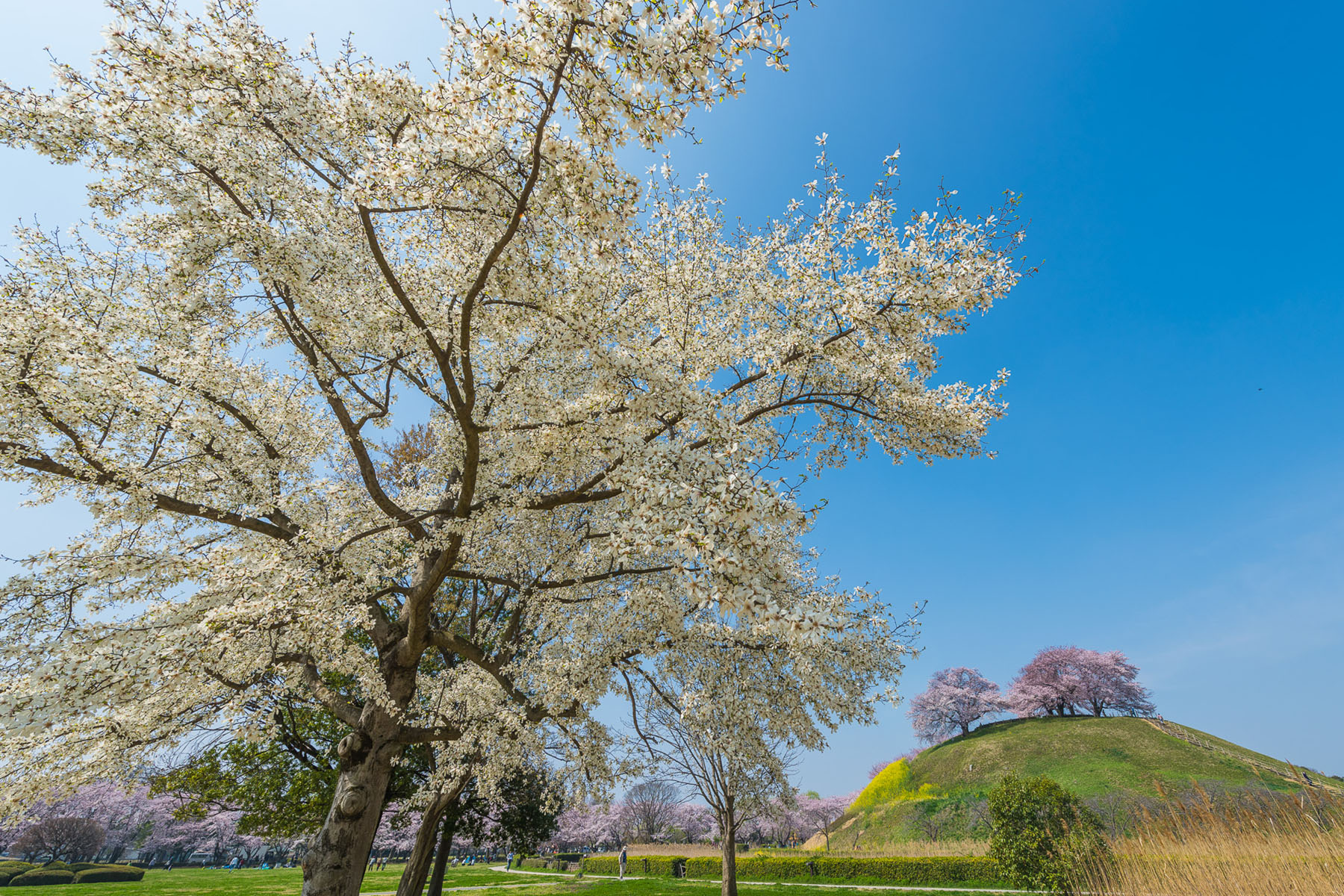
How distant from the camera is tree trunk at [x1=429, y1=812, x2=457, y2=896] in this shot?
1639 centimetres

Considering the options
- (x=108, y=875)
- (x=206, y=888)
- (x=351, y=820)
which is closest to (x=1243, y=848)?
(x=351, y=820)

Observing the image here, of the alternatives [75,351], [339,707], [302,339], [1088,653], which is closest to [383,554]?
[339,707]

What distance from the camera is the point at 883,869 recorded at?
23.8 metres

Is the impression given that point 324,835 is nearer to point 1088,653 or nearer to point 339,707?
point 339,707

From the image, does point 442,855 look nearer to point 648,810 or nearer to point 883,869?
point 883,869

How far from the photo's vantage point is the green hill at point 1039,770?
28.8 metres

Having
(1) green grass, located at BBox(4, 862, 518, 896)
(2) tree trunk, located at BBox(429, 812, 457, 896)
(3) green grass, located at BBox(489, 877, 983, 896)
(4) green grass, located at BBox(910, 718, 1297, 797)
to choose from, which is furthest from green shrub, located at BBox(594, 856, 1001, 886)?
(2) tree trunk, located at BBox(429, 812, 457, 896)

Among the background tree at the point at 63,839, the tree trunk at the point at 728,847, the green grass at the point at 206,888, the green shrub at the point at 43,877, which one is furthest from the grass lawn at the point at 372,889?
the background tree at the point at 63,839

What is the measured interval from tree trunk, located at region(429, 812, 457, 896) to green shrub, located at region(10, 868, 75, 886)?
22.8 meters

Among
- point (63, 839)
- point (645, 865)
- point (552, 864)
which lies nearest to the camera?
point (645, 865)

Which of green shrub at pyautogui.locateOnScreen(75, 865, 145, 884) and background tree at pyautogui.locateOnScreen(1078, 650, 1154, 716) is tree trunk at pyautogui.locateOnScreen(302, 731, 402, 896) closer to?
green shrub at pyautogui.locateOnScreen(75, 865, 145, 884)

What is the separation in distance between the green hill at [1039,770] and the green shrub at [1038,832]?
49.1 feet

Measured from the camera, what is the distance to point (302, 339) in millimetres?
8359

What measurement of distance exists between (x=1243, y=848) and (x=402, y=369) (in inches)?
563
